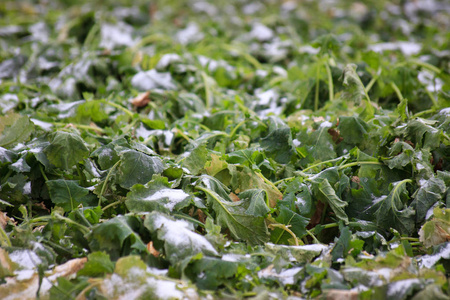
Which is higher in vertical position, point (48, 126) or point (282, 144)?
point (48, 126)

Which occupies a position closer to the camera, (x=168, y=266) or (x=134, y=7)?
(x=168, y=266)

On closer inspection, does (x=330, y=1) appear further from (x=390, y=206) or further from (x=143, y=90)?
(x=390, y=206)

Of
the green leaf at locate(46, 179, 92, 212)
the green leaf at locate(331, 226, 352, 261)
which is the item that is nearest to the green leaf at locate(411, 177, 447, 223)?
the green leaf at locate(331, 226, 352, 261)

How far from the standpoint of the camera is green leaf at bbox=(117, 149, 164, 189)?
125 cm

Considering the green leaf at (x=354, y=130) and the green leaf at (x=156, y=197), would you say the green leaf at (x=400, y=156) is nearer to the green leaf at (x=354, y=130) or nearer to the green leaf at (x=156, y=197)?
the green leaf at (x=354, y=130)

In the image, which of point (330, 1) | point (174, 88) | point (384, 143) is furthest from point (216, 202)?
point (330, 1)

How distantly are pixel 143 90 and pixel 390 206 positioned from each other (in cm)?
145

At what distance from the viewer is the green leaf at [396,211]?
1.23 meters

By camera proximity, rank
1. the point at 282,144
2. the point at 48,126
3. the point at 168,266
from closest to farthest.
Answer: the point at 168,266
the point at 282,144
the point at 48,126

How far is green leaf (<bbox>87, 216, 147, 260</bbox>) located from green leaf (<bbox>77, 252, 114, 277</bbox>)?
0.16ft

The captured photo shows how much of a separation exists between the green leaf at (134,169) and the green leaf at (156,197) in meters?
0.06

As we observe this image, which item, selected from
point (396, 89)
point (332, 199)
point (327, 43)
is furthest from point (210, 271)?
point (396, 89)

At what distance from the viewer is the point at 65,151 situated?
1313 millimetres

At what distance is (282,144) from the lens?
1.52 metres
